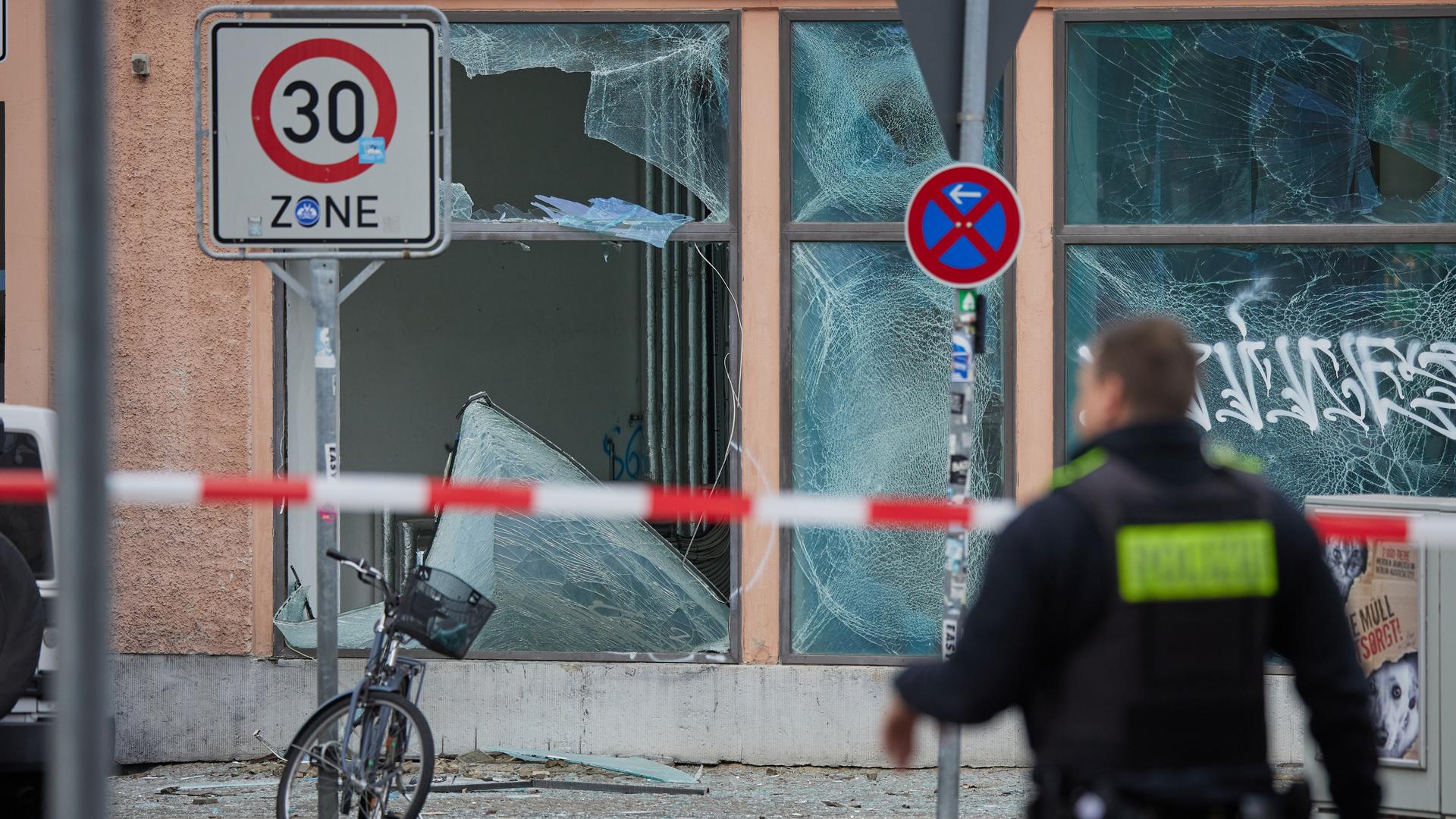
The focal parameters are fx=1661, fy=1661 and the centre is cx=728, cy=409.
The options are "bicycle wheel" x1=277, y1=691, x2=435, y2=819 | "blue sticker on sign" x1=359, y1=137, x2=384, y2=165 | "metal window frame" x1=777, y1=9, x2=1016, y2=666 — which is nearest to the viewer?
"blue sticker on sign" x1=359, y1=137, x2=384, y2=165

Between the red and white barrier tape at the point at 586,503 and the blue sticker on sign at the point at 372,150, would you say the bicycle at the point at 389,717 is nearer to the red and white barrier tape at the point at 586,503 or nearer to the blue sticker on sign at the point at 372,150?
the red and white barrier tape at the point at 586,503

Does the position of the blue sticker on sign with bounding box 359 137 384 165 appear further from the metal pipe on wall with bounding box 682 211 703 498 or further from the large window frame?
the large window frame

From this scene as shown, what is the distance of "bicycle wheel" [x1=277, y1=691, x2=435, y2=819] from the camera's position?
5.77 m

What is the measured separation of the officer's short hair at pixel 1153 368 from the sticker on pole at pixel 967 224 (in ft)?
6.98

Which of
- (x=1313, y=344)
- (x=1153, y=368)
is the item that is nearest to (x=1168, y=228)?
(x=1313, y=344)

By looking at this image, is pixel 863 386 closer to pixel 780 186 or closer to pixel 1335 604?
pixel 780 186

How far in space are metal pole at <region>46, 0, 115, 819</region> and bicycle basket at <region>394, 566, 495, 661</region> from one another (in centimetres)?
367

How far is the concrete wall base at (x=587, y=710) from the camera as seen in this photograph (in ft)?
25.2

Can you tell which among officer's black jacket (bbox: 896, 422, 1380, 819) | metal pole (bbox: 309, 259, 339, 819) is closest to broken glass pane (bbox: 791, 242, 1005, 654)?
metal pole (bbox: 309, 259, 339, 819)

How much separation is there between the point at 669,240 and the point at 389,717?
2.86 m

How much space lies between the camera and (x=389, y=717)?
19.2ft

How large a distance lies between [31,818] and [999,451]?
172 inches

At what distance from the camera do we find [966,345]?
5016 mm


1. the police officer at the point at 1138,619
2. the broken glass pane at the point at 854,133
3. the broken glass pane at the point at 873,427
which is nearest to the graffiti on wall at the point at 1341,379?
the broken glass pane at the point at 873,427
